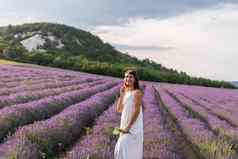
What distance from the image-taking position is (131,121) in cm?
699

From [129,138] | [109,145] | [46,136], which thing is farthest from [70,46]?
[129,138]

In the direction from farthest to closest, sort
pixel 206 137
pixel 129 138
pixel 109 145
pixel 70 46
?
pixel 70 46, pixel 206 137, pixel 109 145, pixel 129 138

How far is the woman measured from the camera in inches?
273

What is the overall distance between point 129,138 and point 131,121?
25 cm

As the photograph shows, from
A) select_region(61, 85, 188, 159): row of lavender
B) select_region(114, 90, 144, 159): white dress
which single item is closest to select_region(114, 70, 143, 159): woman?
select_region(114, 90, 144, 159): white dress

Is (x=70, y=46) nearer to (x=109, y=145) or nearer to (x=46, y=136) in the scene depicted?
(x=46, y=136)

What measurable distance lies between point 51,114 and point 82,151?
5548 millimetres

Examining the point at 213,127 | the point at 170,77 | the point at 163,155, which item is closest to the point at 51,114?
the point at 213,127

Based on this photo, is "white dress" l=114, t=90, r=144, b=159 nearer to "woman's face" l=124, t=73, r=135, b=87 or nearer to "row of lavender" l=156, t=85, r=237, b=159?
"woman's face" l=124, t=73, r=135, b=87

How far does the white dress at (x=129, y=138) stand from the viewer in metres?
7.00

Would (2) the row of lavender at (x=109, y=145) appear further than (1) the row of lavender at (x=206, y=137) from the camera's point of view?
No

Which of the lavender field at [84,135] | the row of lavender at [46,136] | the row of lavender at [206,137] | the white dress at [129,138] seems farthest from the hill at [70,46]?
the white dress at [129,138]

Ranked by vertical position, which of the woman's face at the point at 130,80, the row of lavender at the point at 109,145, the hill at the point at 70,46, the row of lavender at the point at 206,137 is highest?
the hill at the point at 70,46

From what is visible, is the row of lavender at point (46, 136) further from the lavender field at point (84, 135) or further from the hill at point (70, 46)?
the hill at point (70, 46)
